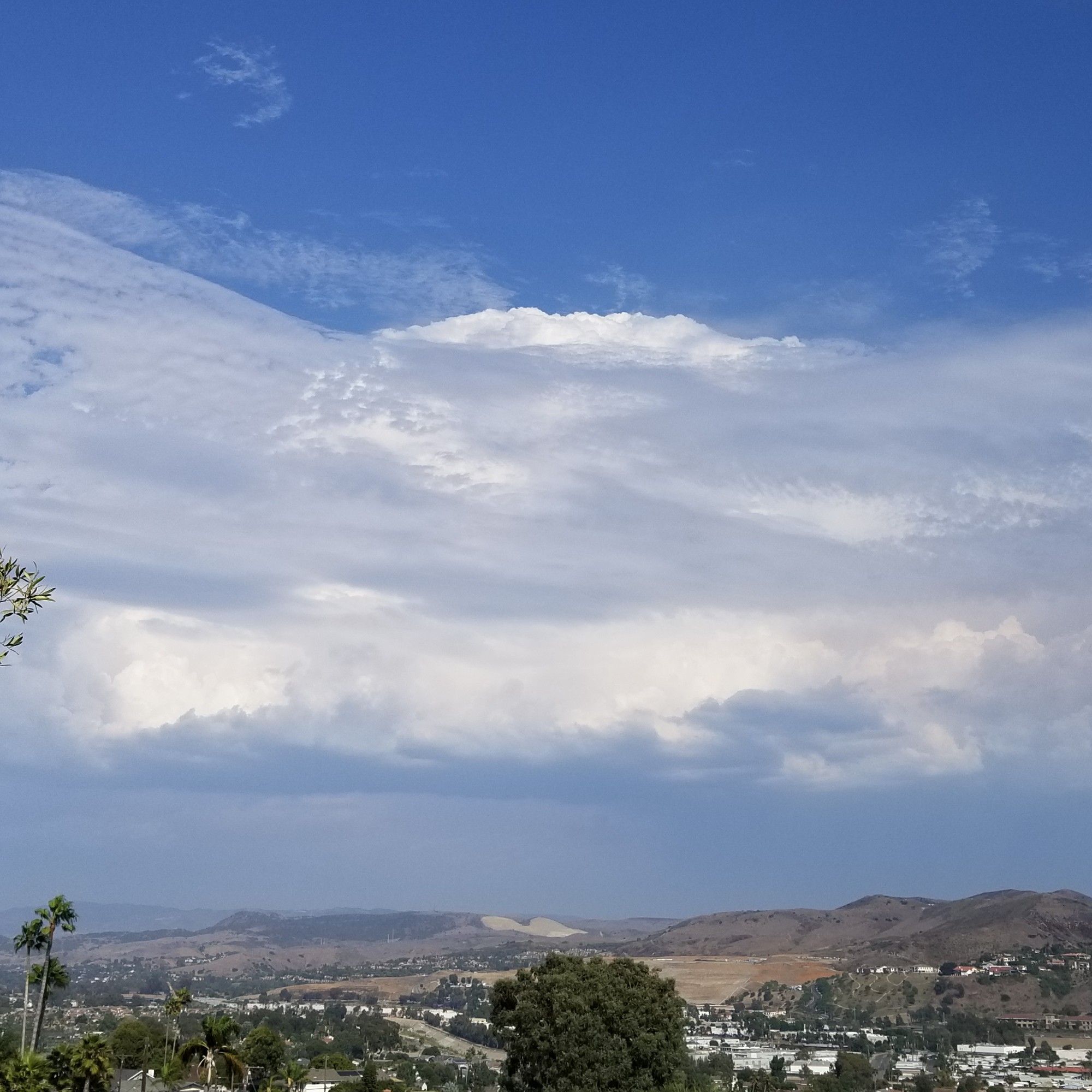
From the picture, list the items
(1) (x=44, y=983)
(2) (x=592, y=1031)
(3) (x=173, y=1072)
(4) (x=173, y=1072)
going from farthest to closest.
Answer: (1) (x=44, y=983) < (2) (x=592, y=1031) < (3) (x=173, y=1072) < (4) (x=173, y=1072)

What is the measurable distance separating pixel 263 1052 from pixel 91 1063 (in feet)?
114

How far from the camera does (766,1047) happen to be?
18062 cm

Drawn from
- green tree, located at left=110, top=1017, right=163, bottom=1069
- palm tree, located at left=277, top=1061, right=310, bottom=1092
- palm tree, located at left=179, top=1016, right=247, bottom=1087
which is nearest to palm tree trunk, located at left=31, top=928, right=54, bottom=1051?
palm tree, located at left=179, top=1016, right=247, bottom=1087

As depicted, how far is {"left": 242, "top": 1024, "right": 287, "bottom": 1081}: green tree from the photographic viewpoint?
8912 cm

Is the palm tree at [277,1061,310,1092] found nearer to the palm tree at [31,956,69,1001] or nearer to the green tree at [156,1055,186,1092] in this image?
the green tree at [156,1055,186,1092]

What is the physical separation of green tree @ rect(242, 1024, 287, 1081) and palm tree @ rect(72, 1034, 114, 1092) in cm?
2503

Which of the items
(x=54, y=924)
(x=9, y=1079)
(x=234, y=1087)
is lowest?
(x=234, y=1087)

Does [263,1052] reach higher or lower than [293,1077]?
lower

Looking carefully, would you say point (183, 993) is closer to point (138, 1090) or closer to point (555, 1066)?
point (138, 1090)

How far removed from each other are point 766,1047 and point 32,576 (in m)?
176

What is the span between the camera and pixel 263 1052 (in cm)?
9288

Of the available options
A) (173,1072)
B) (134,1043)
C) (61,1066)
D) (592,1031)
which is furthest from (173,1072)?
(134,1043)

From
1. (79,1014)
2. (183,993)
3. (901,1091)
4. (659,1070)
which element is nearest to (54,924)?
(183,993)

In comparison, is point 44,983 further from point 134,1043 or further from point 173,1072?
point 134,1043
